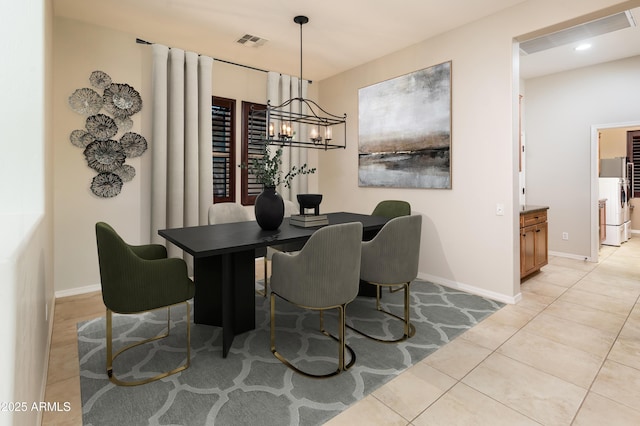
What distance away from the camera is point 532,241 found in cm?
404

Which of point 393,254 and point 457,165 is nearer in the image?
point 393,254

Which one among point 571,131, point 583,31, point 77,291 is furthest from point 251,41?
point 571,131

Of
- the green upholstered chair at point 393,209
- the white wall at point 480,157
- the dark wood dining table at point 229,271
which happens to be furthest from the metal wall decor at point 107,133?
the white wall at point 480,157

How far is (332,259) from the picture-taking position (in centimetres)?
199

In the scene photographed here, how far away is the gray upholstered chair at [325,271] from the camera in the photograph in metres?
1.97

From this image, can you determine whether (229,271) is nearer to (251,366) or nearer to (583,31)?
(251,366)

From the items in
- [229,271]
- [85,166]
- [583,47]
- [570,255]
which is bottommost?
[570,255]

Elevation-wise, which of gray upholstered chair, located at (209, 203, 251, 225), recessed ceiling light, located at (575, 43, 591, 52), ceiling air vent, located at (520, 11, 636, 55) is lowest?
gray upholstered chair, located at (209, 203, 251, 225)

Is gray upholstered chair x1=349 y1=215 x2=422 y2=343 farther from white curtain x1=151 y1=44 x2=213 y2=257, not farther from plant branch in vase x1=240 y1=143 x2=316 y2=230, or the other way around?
white curtain x1=151 y1=44 x2=213 y2=257

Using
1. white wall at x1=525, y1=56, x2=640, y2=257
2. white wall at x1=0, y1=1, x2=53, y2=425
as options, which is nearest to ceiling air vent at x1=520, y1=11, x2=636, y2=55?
white wall at x1=525, y1=56, x2=640, y2=257

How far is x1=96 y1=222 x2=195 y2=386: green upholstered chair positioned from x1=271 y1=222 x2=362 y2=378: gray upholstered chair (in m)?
0.67

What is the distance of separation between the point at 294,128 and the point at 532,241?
354cm

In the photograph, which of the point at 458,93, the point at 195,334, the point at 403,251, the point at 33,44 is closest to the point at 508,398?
the point at 403,251

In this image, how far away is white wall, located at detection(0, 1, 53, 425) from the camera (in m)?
0.89
